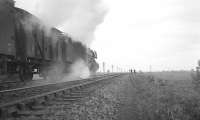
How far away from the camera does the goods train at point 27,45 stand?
35.5 feet

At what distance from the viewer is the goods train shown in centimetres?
1083

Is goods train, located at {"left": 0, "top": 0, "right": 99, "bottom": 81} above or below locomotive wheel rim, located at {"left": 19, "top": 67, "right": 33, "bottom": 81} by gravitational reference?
above

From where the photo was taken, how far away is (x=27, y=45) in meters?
13.2

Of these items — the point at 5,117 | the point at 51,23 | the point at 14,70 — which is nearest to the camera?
the point at 5,117

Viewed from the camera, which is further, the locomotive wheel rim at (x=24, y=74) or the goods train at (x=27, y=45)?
the locomotive wheel rim at (x=24, y=74)

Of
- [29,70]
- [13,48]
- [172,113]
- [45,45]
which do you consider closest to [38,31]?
[45,45]

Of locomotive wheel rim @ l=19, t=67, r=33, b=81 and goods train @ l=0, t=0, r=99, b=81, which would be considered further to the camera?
locomotive wheel rim @ l=19, t=67, r=33, b=81

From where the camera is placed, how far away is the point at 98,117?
5.80 m

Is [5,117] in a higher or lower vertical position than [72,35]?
→ lower

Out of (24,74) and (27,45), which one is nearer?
(27,45)

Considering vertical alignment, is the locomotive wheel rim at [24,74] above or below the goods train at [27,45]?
below

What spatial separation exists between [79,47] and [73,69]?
8.78ft

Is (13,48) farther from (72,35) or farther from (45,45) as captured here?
(72,35)

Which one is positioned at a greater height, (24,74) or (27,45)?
(27,45)
